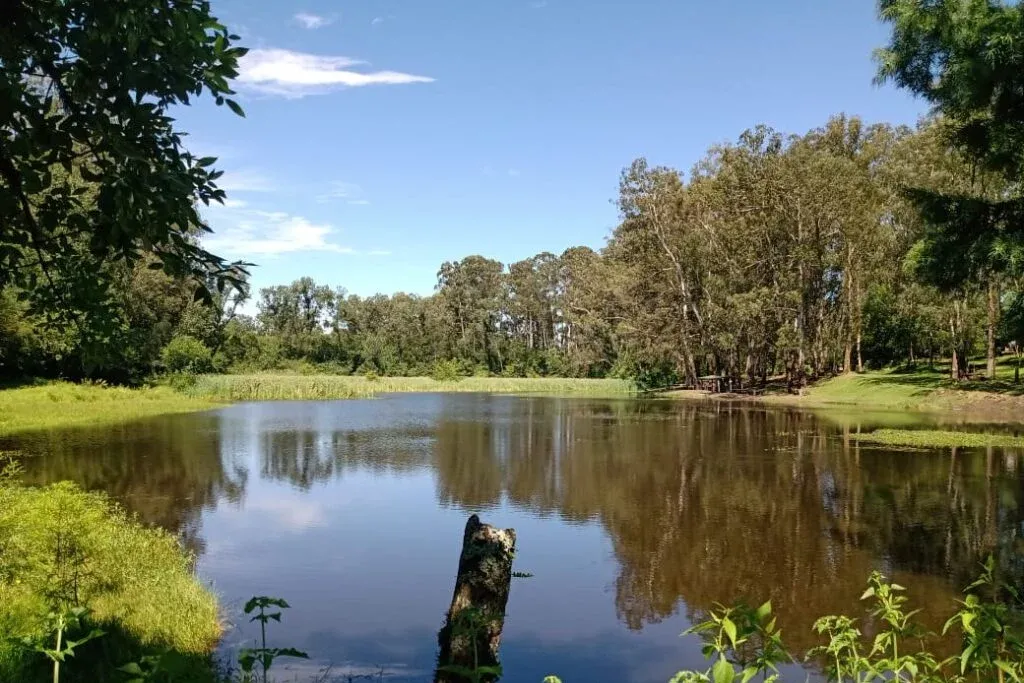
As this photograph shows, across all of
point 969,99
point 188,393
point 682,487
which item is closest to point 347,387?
point 188,393

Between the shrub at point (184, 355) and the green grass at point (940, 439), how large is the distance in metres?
43.0

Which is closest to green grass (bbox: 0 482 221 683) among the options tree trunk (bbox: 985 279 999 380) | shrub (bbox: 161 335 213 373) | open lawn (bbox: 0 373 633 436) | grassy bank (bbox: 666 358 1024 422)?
open lawn (bbox: 0 373 633 436)

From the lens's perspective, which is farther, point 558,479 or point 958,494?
point 558,479

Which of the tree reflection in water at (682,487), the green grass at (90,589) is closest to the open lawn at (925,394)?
the tree reflection in water at (682,487)

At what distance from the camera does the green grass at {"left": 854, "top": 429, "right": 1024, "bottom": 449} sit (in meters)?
20.7

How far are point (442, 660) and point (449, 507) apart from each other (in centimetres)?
778

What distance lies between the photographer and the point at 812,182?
40.8 meters

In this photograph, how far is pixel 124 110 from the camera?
10.9 ft

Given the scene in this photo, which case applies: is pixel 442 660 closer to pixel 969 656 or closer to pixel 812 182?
pixel 969 656

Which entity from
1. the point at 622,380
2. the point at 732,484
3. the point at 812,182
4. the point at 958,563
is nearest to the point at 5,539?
the point at 958,563

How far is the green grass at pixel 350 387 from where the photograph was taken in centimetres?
4700

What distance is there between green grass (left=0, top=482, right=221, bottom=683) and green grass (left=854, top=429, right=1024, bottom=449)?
19901mm

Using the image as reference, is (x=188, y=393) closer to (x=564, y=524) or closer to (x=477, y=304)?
(x=564, y=524)

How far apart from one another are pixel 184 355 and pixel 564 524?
146ft
